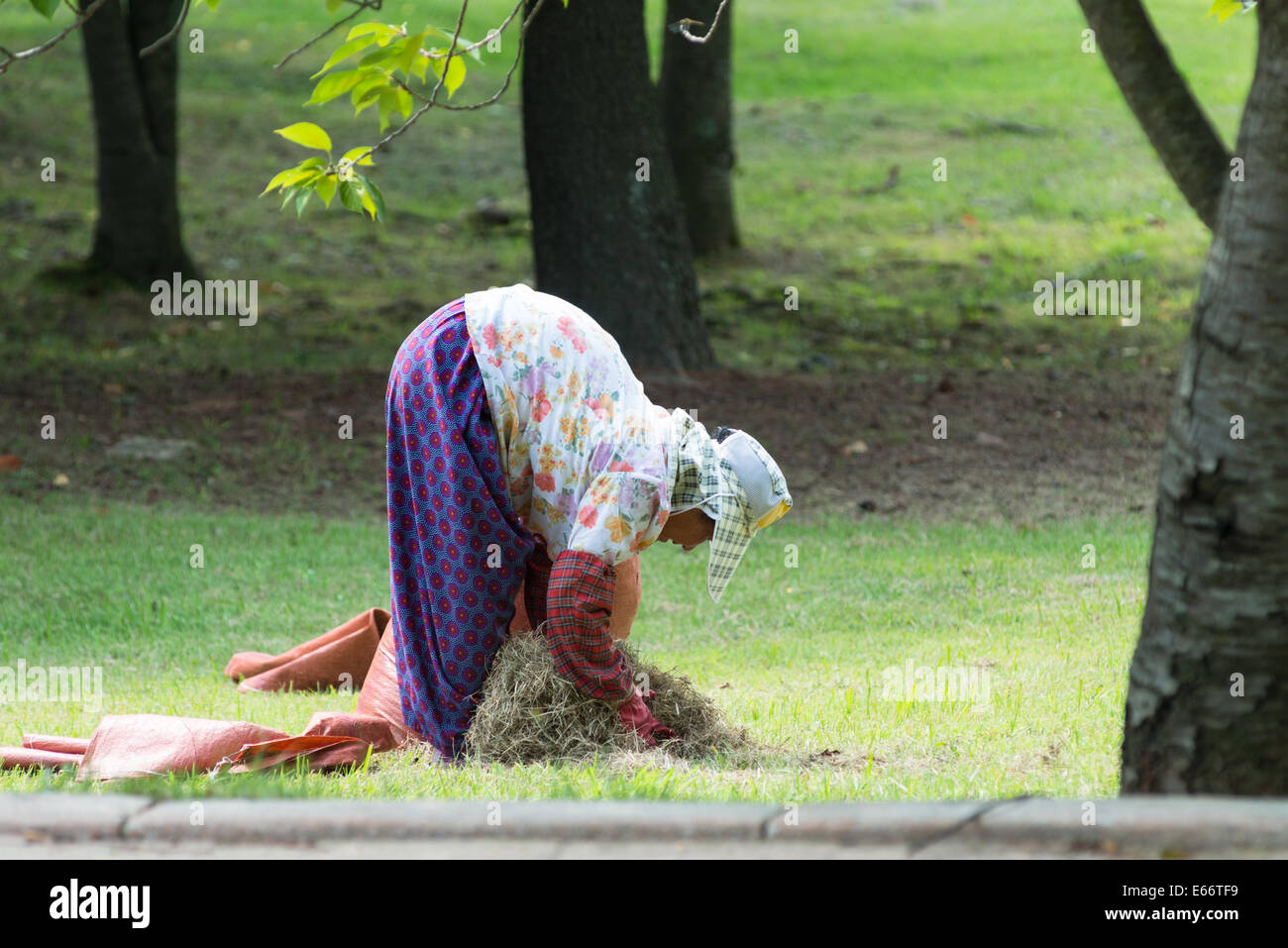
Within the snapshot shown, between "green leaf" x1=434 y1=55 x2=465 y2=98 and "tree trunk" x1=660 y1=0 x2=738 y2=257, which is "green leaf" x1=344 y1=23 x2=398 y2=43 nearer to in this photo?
"green leaf" x1=434 y1=55 x2=465 y2=98

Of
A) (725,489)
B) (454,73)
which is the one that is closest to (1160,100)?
(725,489)

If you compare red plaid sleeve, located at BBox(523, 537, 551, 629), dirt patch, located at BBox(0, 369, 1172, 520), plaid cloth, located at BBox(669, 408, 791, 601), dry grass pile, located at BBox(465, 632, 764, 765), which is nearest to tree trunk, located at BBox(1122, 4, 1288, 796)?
plaid cloth, located at BBox(669, 408, 791, 601)

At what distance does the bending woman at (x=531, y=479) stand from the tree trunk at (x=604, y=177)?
19.7 feet

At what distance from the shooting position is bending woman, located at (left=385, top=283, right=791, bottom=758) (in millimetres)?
4227

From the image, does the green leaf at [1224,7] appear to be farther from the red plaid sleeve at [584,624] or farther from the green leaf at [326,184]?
the green leaf at [326,184]

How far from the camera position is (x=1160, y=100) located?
209 inches

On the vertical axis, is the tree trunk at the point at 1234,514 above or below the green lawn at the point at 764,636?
above

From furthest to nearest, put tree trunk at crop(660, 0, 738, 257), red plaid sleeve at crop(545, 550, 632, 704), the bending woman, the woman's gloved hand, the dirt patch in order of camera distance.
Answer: tree trunk at crop(660, 0, 738, 257), the dirt patch, the woman's gloved hand, the bending woman, red plaid sleeve at crop(545, 550, 632, 704)

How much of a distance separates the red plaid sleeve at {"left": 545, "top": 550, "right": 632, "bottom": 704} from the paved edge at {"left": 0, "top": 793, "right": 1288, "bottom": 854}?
1468mm

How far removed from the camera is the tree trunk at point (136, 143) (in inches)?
504

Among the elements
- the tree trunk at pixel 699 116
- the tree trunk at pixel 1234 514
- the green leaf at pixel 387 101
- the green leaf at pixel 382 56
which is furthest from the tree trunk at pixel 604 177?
the tree trunk at pixel 1234 514

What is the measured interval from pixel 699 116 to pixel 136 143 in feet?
17.2

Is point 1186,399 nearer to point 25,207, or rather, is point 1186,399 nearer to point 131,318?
point 131,318

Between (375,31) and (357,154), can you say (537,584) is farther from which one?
Result: (375,31)
